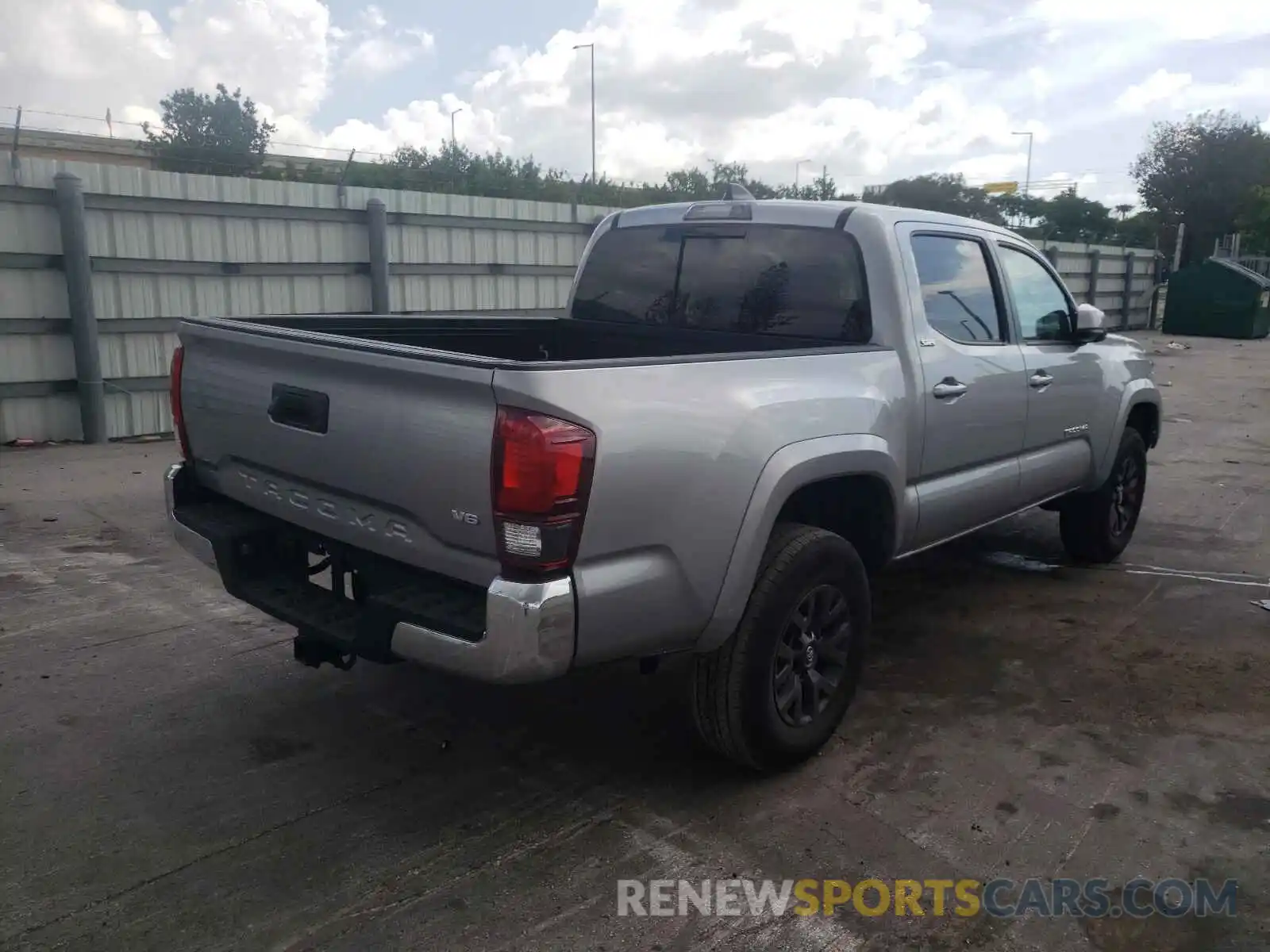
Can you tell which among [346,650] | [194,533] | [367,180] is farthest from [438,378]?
[367,180]

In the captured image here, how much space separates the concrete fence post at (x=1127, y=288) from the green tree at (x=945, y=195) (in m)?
21.5

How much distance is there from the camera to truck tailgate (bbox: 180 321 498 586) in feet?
8.75

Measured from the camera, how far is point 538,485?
8.38 feet

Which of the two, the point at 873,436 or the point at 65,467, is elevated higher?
the point at 873,436

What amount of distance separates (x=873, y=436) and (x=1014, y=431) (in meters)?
1.36

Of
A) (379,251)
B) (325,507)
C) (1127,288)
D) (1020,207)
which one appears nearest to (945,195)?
(1020,207)

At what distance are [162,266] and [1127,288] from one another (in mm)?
25492

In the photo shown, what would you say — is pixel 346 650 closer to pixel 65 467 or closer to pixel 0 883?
pixel 0 883

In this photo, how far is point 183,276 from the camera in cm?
955

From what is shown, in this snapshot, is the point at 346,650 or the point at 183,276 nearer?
the point at 346,650

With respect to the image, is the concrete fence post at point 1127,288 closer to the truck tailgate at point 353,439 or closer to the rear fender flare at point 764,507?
the rear fender flare at point 764,507

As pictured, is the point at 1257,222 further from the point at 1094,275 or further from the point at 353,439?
the point at 353,439

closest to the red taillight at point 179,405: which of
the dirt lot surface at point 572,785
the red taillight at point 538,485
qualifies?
the dirt lot surface at point 572,785

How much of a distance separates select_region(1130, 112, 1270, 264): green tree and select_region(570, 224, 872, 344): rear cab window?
49.5 m
